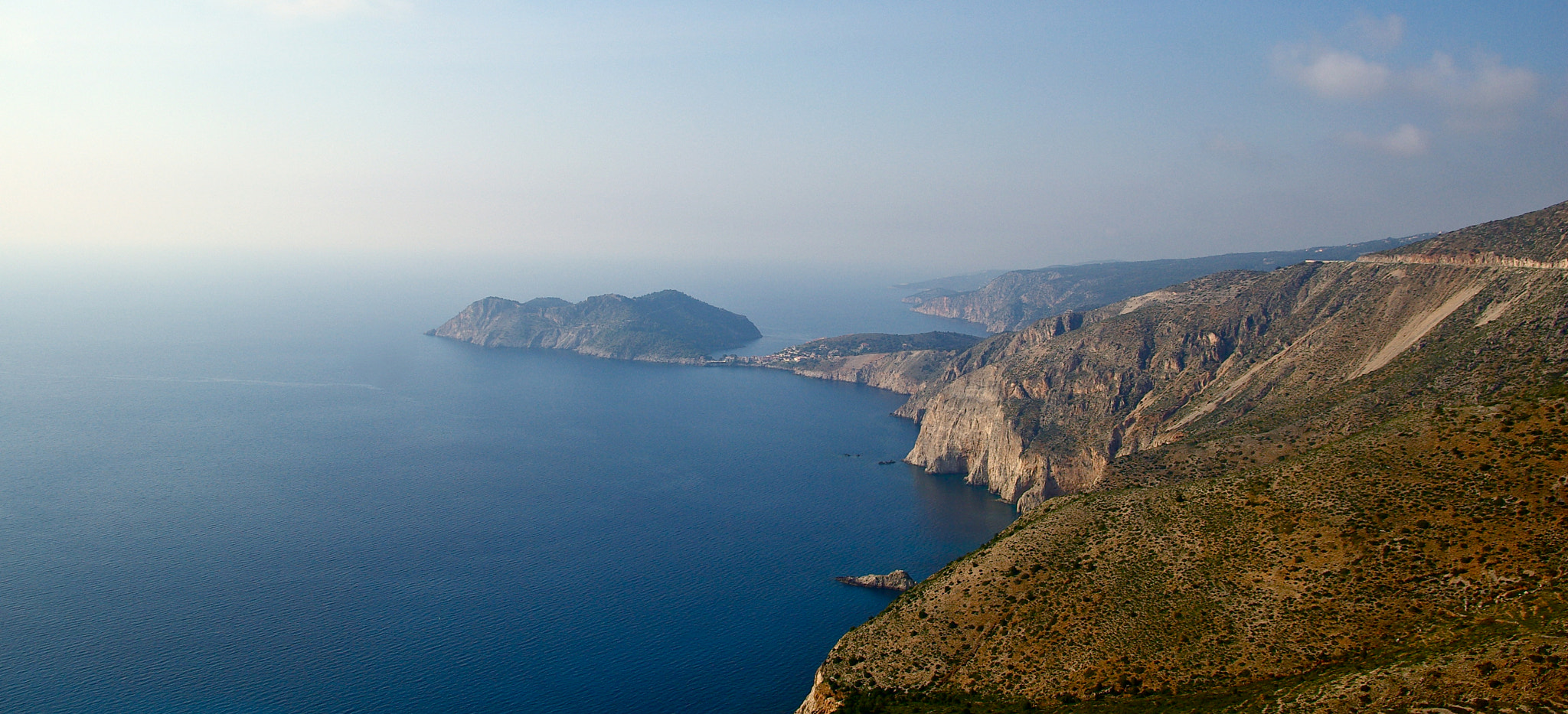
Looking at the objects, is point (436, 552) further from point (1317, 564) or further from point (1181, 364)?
point (1181, 364)

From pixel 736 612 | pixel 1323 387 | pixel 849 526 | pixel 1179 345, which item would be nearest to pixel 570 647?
pixel 736 612

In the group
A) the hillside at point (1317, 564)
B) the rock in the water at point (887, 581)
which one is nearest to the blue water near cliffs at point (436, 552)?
the rock in the water at point (887, 581)

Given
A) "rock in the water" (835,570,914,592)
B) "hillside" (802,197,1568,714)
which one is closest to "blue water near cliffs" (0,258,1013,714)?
"rock in the water" (835,570,914,592)

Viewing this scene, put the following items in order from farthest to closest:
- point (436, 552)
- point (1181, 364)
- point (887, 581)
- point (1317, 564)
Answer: point (1181, 364), point (436, 552), point (887, 581), point (1317, 564)

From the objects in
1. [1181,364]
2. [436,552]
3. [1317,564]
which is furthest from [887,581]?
[1181,364]

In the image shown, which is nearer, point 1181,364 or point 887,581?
point 887,581

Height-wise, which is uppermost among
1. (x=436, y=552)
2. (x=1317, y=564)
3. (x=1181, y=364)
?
(x=1181, y=364)

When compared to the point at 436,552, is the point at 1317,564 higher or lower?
higher

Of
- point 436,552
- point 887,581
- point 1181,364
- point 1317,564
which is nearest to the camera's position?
point 1317,564

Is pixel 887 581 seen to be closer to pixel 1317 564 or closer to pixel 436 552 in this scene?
pixel 1317 564
